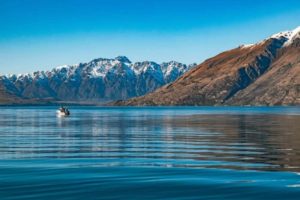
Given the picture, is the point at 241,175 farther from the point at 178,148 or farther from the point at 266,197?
the point at 178,148

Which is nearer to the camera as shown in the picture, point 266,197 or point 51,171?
point 266,197

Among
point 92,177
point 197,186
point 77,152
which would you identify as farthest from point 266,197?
point 77,152

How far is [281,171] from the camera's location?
112 ft

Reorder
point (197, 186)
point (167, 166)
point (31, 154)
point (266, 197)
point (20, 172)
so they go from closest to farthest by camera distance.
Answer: point (266, 197) < point (197, 186) < point (20, 172) < point (167, 166) < point (31, 154)

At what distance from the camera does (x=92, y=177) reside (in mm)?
31672

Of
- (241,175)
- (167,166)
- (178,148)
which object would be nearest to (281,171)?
(241,175)

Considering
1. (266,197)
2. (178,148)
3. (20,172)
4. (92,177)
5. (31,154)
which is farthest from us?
(178,148)

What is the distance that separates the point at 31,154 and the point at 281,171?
2343cm

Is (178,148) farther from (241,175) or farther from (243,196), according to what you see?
(243,196)

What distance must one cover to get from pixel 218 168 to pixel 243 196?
1009cm

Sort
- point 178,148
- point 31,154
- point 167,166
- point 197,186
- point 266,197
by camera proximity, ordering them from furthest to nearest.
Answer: point 178,148 → point 31,154 → point 167,166 → point 197,186 → point 266,197

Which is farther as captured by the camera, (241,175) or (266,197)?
(241,175)

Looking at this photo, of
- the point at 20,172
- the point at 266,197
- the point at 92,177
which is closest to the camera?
the point at 266,197

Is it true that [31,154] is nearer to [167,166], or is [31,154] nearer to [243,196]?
[167,166]
